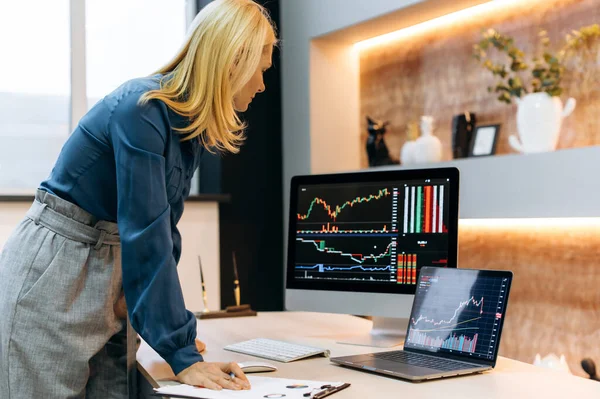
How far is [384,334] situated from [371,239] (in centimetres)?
25

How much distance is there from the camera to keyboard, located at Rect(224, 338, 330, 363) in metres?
1.50

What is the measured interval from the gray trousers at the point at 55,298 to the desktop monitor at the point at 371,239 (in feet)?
1.93

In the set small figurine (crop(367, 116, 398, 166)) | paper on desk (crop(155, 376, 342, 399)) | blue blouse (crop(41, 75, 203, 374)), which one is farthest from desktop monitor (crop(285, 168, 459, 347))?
small figurine (crop(367, 116, 398, 166))

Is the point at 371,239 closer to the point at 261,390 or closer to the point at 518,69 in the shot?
the point at 261,390

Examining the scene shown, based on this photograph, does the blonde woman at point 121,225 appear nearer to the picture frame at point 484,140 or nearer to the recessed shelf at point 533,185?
the recessed shelf at point 533,185

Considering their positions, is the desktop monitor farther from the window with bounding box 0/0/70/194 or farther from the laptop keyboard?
the window with bounding box 0/0/70/194

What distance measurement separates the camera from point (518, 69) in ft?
8.76

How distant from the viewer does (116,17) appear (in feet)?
10.7

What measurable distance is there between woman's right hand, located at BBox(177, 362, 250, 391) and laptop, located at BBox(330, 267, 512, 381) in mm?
259

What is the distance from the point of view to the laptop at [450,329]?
1.34m

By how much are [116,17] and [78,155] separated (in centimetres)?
206

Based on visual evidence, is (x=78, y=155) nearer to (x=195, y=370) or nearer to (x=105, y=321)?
(x=105, y=321)

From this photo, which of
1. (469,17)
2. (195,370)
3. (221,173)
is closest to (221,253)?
(221,173)

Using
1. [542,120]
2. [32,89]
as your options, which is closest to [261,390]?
[542,120]
